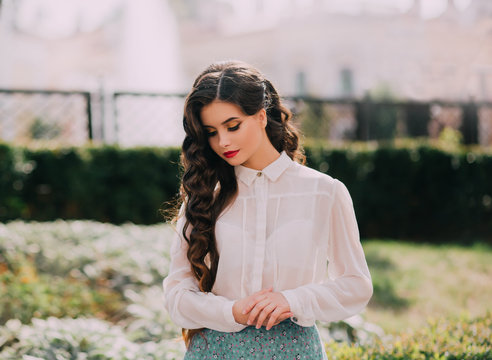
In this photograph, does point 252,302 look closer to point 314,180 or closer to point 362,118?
point 314,180

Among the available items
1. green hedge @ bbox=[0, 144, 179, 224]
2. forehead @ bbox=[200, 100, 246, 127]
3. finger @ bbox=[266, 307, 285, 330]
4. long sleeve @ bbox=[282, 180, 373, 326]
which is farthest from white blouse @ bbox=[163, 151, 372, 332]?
green hedge @ bbox=[0, 144, 179, 224]

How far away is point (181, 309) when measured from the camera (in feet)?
6.29

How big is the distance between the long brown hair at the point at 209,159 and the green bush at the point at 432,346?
A: 1.03 meters

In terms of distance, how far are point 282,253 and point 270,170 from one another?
0.30m

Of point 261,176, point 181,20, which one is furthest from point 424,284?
point 181,20

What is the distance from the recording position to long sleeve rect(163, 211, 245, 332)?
1.85 meters

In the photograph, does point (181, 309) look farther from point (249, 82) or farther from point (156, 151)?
point (156, 151)

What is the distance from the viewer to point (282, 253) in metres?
1.92

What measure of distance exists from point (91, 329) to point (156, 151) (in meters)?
4.21

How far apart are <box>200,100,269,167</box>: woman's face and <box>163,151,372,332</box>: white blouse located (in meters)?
0.09

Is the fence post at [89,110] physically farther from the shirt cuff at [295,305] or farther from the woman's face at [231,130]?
the shirt cuff at [295,305]

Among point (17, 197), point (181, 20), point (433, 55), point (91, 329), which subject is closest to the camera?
point (91, 329)

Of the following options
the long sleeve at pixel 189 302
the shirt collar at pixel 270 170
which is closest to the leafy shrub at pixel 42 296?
the long sleeve at pixel 189 302

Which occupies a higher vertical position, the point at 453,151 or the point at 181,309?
the point at 181,309
